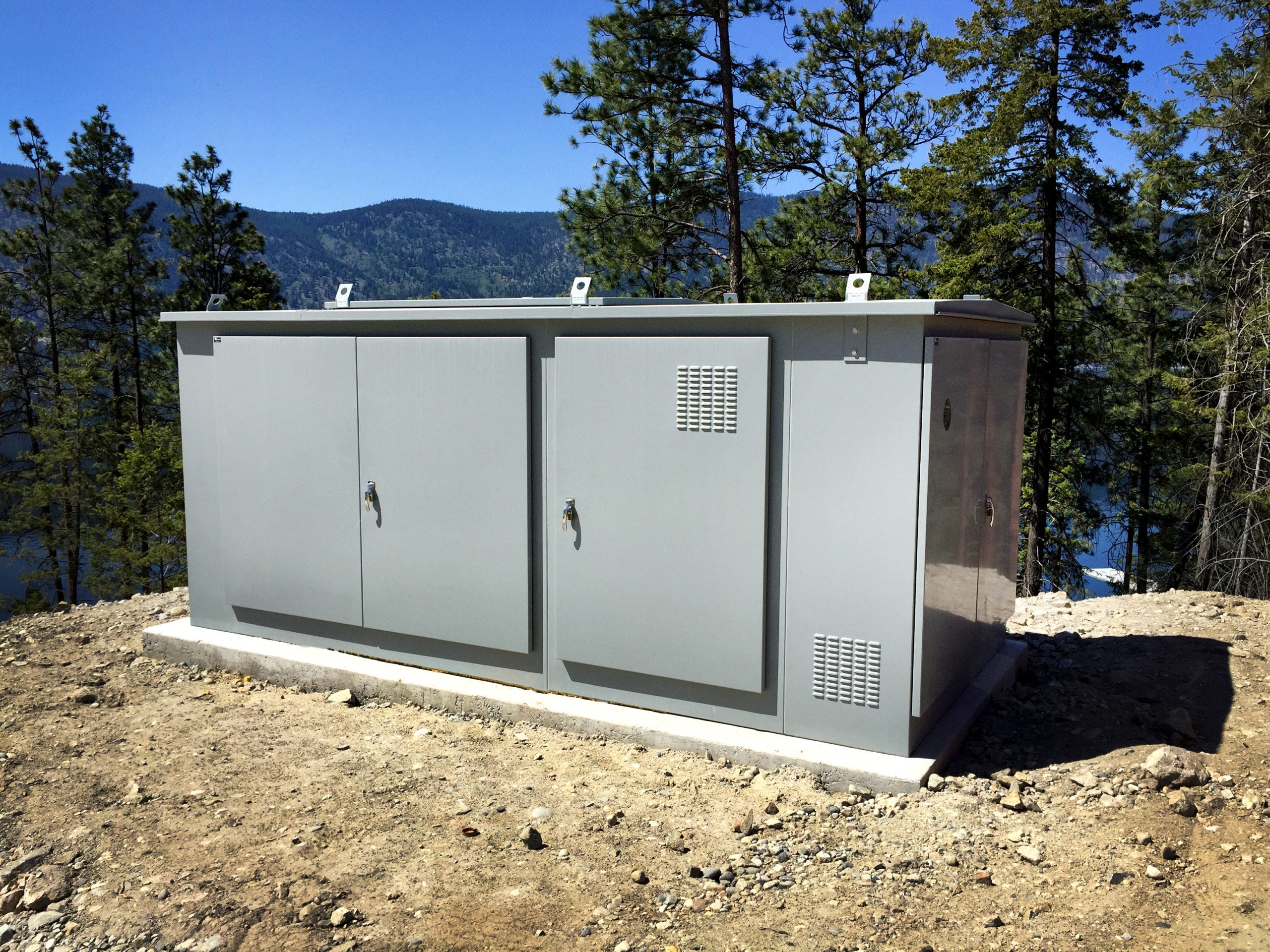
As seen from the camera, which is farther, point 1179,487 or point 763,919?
point 1179,487

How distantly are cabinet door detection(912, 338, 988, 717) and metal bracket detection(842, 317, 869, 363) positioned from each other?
A: 290 mm

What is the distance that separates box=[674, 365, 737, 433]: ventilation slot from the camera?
15.5 ft

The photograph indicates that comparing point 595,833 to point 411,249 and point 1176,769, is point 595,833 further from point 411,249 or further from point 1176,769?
point 411,249

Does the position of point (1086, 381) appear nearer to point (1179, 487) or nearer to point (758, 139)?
point (1179, 487)

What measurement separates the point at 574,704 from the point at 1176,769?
120 inches

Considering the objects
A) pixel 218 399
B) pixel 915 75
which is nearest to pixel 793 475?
pixel 218 399

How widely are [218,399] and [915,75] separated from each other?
54.5 ft

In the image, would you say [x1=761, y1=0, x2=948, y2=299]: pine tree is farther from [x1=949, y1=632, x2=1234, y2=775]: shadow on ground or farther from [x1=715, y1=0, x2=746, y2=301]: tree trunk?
[x1=949, y1=632, x2=1234, y2=775]: shadow on ground

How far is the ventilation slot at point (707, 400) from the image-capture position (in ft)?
15.5

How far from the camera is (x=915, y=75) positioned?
18.5 m

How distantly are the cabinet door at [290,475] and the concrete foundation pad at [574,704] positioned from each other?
1.09ft

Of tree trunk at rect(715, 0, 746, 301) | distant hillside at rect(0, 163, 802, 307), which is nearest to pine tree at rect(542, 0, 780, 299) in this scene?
tree trunk at rect(715, 0, 746, 301)

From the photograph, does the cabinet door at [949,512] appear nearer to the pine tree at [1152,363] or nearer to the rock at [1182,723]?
the rock at [1182,723]

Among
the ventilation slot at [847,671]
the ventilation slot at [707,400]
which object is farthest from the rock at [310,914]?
the ventilation slot at [707,400]
